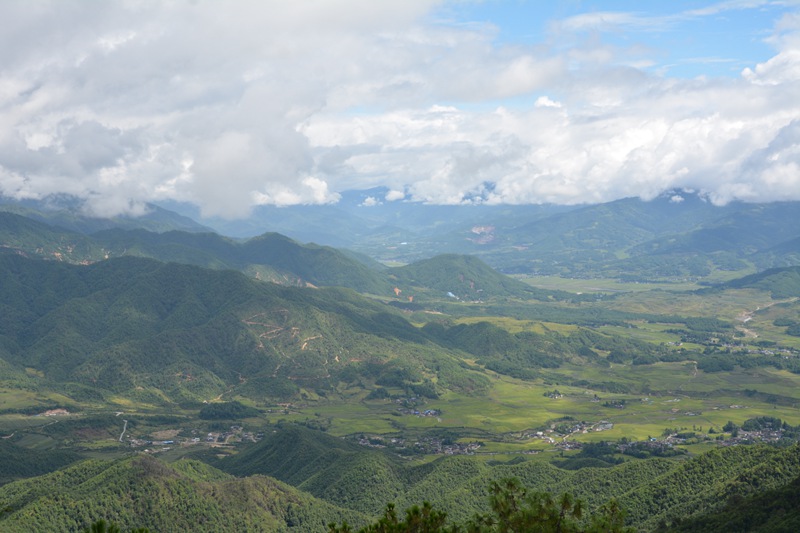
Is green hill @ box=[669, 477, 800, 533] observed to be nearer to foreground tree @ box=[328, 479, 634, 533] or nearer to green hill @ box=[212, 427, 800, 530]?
green hill @ box=[212, 427, 800, 530]

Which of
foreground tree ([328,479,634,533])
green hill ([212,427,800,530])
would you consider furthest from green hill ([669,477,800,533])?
foreground tree ([328,479,634,533])

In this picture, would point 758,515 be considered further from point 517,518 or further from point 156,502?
point 156,502

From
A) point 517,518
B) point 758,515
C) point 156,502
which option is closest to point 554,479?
point 758,515

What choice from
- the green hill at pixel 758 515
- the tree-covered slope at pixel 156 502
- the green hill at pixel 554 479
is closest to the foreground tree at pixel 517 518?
the green hill at pixel 758 515

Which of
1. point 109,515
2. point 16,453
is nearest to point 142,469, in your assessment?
point 109,515

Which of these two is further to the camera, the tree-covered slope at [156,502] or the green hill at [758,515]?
the tree-covered slope at [156,502]

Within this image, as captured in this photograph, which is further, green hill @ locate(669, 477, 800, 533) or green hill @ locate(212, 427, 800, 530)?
green hill @ locate(212, 427, 800, 530)

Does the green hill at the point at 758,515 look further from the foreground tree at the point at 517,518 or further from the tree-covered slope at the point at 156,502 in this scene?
the tree-covered slope at the point at 156,502

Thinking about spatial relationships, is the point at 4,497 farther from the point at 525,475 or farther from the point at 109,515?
the point at 525,475
